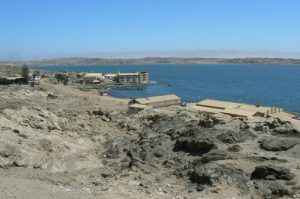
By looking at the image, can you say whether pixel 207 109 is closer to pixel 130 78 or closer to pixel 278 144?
pixel 278 144

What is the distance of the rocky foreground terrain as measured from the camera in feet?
63.8

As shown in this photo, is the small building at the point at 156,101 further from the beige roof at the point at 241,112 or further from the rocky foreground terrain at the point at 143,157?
the rocky foreground terrain at the point at 143,157

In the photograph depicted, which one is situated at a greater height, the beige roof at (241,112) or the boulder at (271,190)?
the beige roof at (241,112)

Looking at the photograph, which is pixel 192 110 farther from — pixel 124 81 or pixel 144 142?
pixel 124 81

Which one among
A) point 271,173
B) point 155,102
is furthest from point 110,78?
point 271,173

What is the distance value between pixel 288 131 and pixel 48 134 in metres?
13.5

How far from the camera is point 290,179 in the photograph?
19.8m

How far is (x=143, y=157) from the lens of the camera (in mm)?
25484

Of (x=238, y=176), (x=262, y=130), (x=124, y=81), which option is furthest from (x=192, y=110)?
(x=124, y=81)

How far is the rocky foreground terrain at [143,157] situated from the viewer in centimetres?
1944

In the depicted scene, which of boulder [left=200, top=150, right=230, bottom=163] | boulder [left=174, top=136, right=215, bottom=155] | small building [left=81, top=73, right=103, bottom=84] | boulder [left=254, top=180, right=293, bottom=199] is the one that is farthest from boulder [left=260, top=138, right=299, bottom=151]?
small building [left=81, top=73, right=103, bottom=84]

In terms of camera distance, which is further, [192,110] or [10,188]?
[192,110]

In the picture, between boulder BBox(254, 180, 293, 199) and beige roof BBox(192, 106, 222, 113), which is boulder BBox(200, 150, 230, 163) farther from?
beige roof BBox(192, 106, 222, 113)

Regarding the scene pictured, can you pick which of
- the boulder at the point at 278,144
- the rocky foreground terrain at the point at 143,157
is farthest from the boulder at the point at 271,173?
the boulder at the point at 278,144
